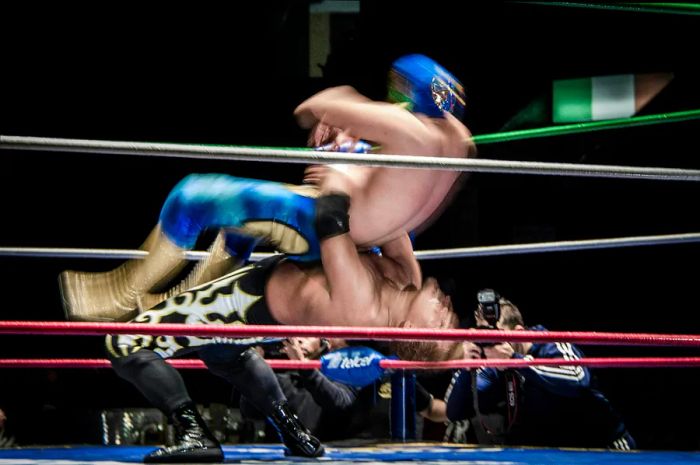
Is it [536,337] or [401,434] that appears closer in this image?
[536,337]

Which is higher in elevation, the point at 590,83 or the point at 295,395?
the point at 590,83

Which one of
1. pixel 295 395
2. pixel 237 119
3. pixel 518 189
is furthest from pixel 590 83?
pixel 295 395

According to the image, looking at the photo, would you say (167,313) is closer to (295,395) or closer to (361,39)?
(295,395)

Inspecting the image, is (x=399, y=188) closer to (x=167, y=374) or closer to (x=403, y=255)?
(x=403, y=255)

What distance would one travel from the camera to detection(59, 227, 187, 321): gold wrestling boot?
68.9 inches

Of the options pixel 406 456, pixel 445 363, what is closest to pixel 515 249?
pixel 445 363

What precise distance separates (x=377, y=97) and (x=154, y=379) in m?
3.09

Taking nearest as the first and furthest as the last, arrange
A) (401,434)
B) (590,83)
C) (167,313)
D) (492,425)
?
(167,313) < (401,434) < (492,425) < (590,83)

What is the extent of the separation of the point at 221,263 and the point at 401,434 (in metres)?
1.10

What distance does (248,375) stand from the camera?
6.72ft

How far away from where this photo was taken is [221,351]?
6.58 ft

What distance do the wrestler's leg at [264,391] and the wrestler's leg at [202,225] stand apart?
0.32 meters

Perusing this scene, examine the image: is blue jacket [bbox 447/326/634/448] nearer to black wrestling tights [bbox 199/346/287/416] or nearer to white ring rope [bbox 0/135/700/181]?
black wrestling tights [bbox 199/346/287/416]

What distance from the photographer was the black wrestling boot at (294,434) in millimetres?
2021
